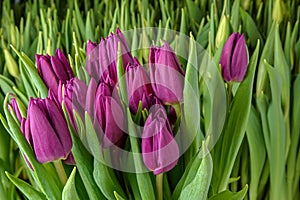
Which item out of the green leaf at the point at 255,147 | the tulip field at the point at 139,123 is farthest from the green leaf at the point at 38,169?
the green leaf at the point at 255,147

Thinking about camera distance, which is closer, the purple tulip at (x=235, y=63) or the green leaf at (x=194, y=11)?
the purple tulip at (x=235, y=63)

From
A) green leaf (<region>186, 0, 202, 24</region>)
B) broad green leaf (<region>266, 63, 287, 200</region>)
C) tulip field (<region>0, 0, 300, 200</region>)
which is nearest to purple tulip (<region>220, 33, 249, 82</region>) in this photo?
tulip field (<region>0, 0, 300, 200</region>)

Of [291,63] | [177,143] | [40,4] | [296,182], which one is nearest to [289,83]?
[291,63]

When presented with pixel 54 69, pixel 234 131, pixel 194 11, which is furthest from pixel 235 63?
pixel 194 11

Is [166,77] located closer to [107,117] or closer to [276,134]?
[107,117]

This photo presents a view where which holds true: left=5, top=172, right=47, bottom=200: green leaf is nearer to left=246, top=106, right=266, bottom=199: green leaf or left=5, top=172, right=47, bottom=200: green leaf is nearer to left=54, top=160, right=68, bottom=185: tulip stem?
left=54, top=160, right=68, bottom=185: tulip stem

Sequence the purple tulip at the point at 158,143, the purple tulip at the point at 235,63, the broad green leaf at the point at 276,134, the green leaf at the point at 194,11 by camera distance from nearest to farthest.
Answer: the purple tulip at the point at 158,143
the purple tulip at the point at 235,63
the broad green leaf at the point at 276,134
the green leaf at the point at 194,11

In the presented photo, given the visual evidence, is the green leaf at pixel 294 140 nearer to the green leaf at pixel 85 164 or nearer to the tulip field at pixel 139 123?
the tulip field at pixel 139 123
